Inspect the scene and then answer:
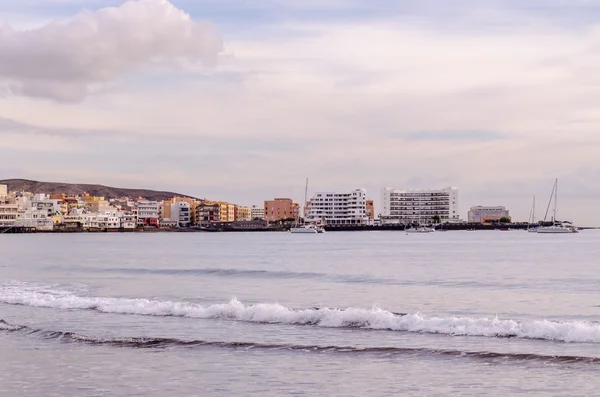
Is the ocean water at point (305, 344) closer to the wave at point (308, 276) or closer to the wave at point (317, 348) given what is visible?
the wave at point (317, 348)

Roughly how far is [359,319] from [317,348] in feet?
13.4

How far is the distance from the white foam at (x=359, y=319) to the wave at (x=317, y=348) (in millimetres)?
2608

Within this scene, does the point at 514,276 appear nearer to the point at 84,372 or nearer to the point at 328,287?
the point at 328,287

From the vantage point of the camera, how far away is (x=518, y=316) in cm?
2602

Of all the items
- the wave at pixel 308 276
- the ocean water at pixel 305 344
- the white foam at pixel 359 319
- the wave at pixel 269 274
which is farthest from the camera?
the wave at pixel 269 274

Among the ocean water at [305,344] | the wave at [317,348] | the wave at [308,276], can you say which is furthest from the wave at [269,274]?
the wave at [317,348]

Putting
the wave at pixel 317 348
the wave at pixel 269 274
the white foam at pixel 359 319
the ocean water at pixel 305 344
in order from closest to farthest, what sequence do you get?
the ocean water at pixel 305 344
the wave at pixel 317 348
the white foam at pixel 359 319
the wave at pixel 269 274

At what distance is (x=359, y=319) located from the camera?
73.2 ft

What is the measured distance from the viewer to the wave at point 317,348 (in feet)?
55.0

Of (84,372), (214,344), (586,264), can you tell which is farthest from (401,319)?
(586,264)

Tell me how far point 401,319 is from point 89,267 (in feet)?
139

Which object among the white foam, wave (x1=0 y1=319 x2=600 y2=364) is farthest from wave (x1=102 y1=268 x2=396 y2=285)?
wave (x1=0 y1=319 x2=600 y2=364)

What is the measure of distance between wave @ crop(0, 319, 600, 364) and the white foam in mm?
2608

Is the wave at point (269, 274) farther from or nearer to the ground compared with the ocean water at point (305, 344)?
nearer to the ground
